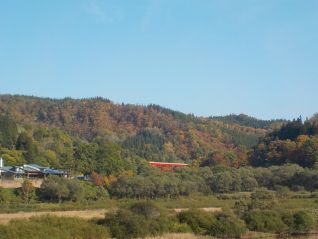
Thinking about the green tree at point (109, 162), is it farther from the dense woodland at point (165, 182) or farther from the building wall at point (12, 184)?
the building wall at point (12, 184)

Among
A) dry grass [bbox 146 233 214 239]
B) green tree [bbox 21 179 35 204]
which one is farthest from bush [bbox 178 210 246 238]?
green tree [bbox 21 179 35 204]

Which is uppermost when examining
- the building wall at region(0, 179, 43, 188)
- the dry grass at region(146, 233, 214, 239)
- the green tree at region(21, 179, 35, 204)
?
the building wall at region(0, 179, 43, 188)

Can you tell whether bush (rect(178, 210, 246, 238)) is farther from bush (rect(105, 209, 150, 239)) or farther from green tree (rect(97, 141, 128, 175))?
green tree (rect(97, 141, 128, 175))

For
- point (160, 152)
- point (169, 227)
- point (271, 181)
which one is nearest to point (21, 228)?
point (169, 227)

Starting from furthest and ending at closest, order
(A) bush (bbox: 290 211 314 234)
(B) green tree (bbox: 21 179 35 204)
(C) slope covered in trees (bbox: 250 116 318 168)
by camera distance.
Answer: (C) slope covered in trees (bbox: 250 116 318 168) < (B) green tree (bbox: 21 179 35 204) < (A) bush (bbox: 290 211 314 234)

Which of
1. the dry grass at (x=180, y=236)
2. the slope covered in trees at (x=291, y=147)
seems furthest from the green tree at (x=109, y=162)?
the dry grass at (x=180, y=236)

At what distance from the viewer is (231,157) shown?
12344 cm

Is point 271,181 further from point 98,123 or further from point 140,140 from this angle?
point 98,123

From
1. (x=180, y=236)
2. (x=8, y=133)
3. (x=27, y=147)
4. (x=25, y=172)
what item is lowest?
(x=180, y=236)

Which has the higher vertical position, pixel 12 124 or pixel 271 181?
pixel 12 124

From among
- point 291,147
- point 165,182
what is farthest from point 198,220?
point 291,147

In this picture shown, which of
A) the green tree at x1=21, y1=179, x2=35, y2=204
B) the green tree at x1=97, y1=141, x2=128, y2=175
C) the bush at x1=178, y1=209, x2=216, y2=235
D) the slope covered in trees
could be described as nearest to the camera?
the bush at x1=178, y1=209, x2=216, y2=235

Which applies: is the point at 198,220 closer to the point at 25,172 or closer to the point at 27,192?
the point at 27,192

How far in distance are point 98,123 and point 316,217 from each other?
519 feet
